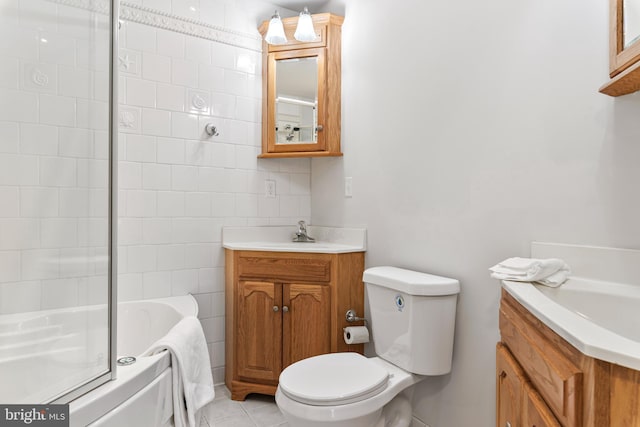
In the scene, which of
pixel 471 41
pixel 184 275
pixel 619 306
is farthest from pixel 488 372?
pixel 184 275

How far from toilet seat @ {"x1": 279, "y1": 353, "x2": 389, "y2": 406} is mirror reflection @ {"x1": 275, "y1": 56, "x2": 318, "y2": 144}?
1385 millimetres

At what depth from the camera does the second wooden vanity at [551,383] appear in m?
0.63

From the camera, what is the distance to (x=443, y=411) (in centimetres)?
184

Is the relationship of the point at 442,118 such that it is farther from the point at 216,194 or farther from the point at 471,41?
the point at 216,194

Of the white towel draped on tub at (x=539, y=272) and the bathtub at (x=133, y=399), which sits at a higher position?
the white towel draped on tub at (x=539, y=272)

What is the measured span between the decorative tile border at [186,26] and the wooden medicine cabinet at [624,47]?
80.6 inches

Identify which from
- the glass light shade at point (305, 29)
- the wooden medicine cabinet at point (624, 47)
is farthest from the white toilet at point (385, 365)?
the glass light shade at point (305, 29)

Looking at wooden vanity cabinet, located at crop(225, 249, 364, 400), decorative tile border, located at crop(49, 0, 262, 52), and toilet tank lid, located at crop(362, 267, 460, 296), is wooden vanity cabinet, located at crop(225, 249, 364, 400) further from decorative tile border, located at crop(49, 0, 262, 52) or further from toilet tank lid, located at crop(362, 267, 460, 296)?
decorative tile border, located at crop(49, 0, 262, 52)

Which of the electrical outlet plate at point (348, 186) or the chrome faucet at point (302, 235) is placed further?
the chrome faucet at point (302, 235)

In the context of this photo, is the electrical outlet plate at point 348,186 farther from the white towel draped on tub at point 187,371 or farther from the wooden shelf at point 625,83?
the wooden shelf at point 625,83

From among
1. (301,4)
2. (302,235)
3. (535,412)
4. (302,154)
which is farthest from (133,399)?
(301,4)

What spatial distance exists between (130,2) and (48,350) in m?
2.08

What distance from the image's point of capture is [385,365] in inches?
70.9

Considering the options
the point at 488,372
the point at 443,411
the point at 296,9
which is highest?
the point at 296,9
